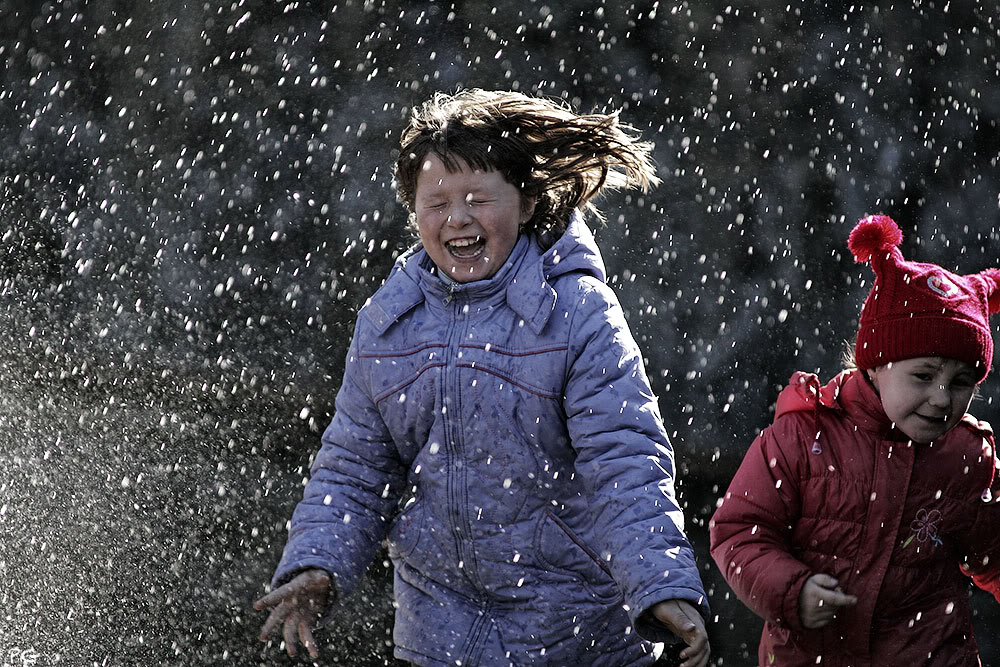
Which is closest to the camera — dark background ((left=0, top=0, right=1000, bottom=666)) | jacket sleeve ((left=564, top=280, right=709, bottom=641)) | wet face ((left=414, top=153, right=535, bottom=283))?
jacket sleeve ((left=564, top=280, right=709, bottom=641))

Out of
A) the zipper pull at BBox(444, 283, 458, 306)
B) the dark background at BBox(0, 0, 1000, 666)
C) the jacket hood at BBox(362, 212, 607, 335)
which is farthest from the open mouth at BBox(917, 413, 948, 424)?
the dark background at BBox(0, 0, 1000, 666)

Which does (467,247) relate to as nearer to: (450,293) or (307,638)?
(450,293)

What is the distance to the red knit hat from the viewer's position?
2.83m

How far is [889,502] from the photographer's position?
2.83 m

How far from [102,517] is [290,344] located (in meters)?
1.37

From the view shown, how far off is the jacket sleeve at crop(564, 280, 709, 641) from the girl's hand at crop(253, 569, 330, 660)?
64cm

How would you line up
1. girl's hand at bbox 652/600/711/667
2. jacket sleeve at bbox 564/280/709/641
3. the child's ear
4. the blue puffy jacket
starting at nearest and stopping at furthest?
1. girl's hand at bbox 652/600/711/667
2. jacket sleeve at bbox 564/280/709/641
3. the blue puffy jacket
4. the child's ear

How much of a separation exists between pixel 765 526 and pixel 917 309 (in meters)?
0.67

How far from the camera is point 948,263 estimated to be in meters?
5.66

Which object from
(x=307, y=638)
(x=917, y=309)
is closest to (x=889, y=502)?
(x=917, y=309)

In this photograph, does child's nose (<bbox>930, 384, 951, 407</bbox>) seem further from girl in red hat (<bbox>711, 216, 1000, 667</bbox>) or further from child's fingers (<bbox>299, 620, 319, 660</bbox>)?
child's fingers (<bbox>299, 620, 319, 660</bbox>)

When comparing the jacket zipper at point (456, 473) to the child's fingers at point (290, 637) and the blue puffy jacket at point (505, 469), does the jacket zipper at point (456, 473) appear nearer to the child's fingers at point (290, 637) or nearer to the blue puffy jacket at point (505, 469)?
the blue puffy jacket at point (505, 469)

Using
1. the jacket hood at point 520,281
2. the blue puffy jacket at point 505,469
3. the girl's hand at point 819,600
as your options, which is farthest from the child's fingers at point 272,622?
the girl's hand at point 819,600

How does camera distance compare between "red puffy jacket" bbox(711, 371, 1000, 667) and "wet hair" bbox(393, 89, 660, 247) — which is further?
"red puffy jacket" bbox(711, 371, 1000, 667)
